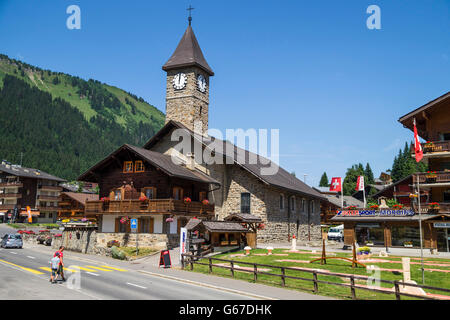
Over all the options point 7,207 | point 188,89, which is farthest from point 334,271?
point 7,207

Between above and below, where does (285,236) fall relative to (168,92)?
below

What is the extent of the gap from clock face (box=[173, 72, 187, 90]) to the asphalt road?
2648 cm

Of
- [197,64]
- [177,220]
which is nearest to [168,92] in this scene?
[197,64]

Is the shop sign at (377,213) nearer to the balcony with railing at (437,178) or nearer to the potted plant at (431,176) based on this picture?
the balcony with railing at (437,178)

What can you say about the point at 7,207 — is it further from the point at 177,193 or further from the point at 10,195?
the point at 177,193

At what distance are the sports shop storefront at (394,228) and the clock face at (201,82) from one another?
21706 millimetres

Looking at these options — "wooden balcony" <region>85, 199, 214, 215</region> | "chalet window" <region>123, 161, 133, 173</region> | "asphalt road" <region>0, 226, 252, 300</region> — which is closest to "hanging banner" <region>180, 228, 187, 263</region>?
"asphalt road" <region>0, 226, 252, 300</region>

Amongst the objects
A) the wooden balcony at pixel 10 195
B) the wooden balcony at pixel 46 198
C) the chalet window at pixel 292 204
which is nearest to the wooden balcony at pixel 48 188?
the wooden balcony at pixel 46 198

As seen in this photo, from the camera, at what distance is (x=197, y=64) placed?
1796 inches

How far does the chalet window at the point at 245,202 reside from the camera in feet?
133

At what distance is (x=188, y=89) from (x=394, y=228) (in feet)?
85.7

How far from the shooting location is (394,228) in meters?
35.5
